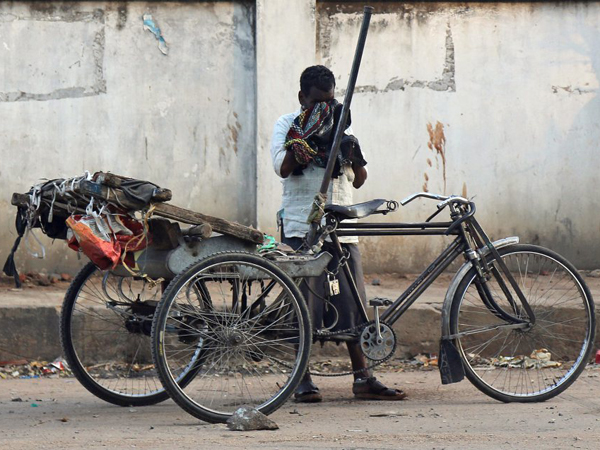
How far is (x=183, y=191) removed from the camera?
7934 millimetres

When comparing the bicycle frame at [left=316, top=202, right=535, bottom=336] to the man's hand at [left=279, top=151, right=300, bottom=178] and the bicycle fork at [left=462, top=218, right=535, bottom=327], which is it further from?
the man's hand at [left=279, top=151, right=300, bottom=178]

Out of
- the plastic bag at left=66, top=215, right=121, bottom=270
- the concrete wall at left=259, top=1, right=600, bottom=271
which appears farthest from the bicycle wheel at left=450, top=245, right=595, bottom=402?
the concrete wall at left=259, top=1, right=600, bottom=271

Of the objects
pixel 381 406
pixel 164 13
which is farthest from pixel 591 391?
pixel 164 13

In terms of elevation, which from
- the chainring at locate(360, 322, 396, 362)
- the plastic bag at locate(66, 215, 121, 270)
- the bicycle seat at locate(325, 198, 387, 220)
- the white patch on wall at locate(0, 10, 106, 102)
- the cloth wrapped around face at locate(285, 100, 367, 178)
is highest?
the white patch on wall at locate(0, 10, 106, 102)

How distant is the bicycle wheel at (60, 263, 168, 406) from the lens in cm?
504

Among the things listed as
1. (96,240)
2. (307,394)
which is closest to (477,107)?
(307,394)

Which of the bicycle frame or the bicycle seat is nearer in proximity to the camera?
the bicycle seat

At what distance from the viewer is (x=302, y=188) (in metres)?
5.33

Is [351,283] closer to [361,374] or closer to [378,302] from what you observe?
[378,302]

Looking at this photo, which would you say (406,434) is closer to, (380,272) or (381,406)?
(381,406)

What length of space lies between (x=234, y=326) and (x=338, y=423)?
25.5 inches

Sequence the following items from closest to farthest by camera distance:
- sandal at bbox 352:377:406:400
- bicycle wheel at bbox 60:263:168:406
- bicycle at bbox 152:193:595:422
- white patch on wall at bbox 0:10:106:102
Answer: bicycle at bbox 152:193:595:422
bicycle wheel at bbox 60:263:168:406
sandal at bbox 352:377:406:400
white patch on wall at bbox 0:10:106:102

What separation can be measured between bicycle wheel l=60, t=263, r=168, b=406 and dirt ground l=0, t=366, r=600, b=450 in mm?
116

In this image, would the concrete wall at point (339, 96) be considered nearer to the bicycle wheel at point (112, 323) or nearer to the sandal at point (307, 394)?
the bicycle wheel at point (112, 323)
